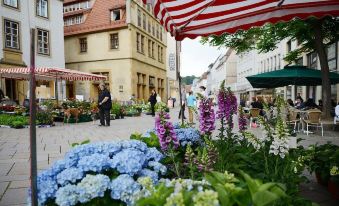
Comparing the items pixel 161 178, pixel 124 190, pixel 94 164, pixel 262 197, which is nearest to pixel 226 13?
pixel 161 178

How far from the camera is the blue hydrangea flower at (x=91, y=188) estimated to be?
71.9 inches

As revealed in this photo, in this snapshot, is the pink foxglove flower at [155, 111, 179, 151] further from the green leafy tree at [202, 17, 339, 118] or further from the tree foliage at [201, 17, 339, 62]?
the tree foliage at [201, 17, 339, 62]

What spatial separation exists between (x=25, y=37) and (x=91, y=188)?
2470 cm

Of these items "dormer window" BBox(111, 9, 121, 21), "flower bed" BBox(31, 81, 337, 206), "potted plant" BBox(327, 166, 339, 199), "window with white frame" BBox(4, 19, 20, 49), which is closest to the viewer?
"flower bed" BBox(31, 81, 337, 206)

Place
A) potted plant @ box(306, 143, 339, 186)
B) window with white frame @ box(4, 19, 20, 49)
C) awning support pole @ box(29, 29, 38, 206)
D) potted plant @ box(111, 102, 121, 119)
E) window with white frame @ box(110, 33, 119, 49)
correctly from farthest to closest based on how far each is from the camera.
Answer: window with white frame @ box(110, 33, 119, 49), window with white frame @ box(4, 19, 20, 49), potted plant @ box(111, 102, 121, 119), potted plant @ box(306, 143, 339, 186), awning support pole @ box(29, 29, 38, 206)

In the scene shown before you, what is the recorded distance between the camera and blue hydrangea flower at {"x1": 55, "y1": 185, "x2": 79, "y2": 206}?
182 centimetres

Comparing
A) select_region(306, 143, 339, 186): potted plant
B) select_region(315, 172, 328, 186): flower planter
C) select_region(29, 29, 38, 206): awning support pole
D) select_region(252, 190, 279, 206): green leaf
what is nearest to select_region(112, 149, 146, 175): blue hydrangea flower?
select_region(29, 29, 38, 206): awning support pole

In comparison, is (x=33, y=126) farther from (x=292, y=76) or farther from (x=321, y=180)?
(x=292, y=76)

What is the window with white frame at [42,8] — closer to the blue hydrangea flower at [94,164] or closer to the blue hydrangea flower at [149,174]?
the blue hydrangea flower at [94,164]

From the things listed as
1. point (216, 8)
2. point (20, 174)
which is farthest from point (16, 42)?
point (216, 8)

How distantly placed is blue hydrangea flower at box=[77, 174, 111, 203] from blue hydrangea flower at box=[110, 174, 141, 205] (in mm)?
59

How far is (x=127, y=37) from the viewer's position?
102 ft

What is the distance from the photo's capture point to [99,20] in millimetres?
32938

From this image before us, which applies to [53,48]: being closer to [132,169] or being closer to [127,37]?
[127,37]
